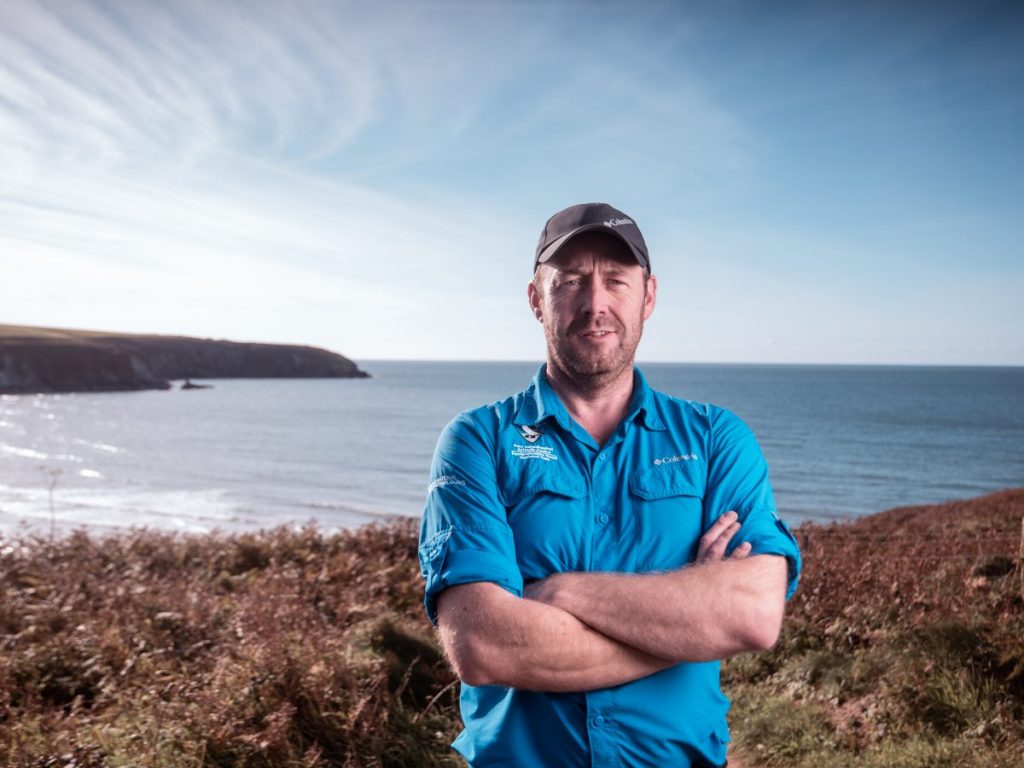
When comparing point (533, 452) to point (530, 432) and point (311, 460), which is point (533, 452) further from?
point (311, 460)

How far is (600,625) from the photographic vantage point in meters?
2.56

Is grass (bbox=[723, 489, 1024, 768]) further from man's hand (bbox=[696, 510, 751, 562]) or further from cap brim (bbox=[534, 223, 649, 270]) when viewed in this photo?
cap brim (bbox=[534, 223, 649, 270])

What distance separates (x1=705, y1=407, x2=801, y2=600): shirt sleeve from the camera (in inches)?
113

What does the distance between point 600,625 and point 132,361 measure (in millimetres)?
135763

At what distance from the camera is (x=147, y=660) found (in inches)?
227

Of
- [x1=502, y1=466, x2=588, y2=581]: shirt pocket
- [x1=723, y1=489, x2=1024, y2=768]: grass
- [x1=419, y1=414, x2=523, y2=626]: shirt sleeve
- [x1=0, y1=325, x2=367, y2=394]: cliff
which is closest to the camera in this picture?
[x1=419, y1=414, x2=523, y2=626]: shirt sleeve

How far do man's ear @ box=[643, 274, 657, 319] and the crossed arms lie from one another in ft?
3.69

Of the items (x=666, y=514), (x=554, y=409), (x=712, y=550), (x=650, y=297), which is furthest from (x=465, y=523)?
(x=650, y=297)

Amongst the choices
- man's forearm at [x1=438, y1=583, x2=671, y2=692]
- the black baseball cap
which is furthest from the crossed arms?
the black baseball cap

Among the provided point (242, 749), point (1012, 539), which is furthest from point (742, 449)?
point (1012, 539)

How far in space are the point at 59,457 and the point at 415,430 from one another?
26613 millimetres

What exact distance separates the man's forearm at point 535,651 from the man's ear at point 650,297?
134cm

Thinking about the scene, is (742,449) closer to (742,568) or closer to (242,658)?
(742,568)

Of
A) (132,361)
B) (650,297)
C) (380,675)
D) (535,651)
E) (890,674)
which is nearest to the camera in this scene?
(535,651)
